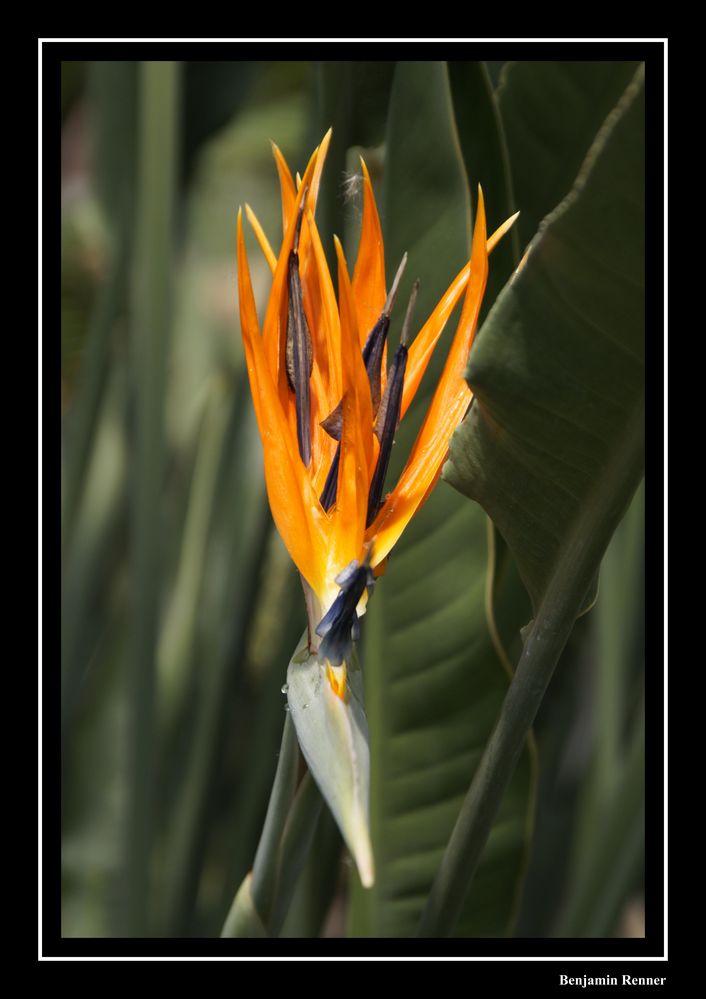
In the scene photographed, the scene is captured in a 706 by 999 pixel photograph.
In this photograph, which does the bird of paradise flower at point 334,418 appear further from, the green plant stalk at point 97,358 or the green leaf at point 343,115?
the green plant stalk at point 97,358

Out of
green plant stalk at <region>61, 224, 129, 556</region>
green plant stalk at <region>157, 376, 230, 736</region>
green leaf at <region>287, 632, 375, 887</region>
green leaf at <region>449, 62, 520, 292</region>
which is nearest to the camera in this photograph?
green leaf at <region>287, 632, 375, 887</region>

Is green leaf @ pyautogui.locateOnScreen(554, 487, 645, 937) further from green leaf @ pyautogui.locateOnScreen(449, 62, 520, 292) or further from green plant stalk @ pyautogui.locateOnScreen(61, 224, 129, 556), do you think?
green plant stalk @ pyautogui.locateOnScreen(61, 224, 129, 556)

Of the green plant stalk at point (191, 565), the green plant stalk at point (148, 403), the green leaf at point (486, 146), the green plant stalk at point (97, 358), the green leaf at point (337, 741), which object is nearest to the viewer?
the green leaf at point (337, 741)

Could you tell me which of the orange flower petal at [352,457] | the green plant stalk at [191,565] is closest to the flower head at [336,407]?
the orange flower petal at [352,457]

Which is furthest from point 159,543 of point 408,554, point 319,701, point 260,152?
point 260,152

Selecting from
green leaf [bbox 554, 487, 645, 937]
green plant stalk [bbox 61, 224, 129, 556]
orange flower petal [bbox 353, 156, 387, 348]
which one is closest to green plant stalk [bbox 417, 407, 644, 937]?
orange flower petal [bbox 353, 156, 387, 348]

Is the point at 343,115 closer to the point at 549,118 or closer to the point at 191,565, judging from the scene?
the point at 549,118
